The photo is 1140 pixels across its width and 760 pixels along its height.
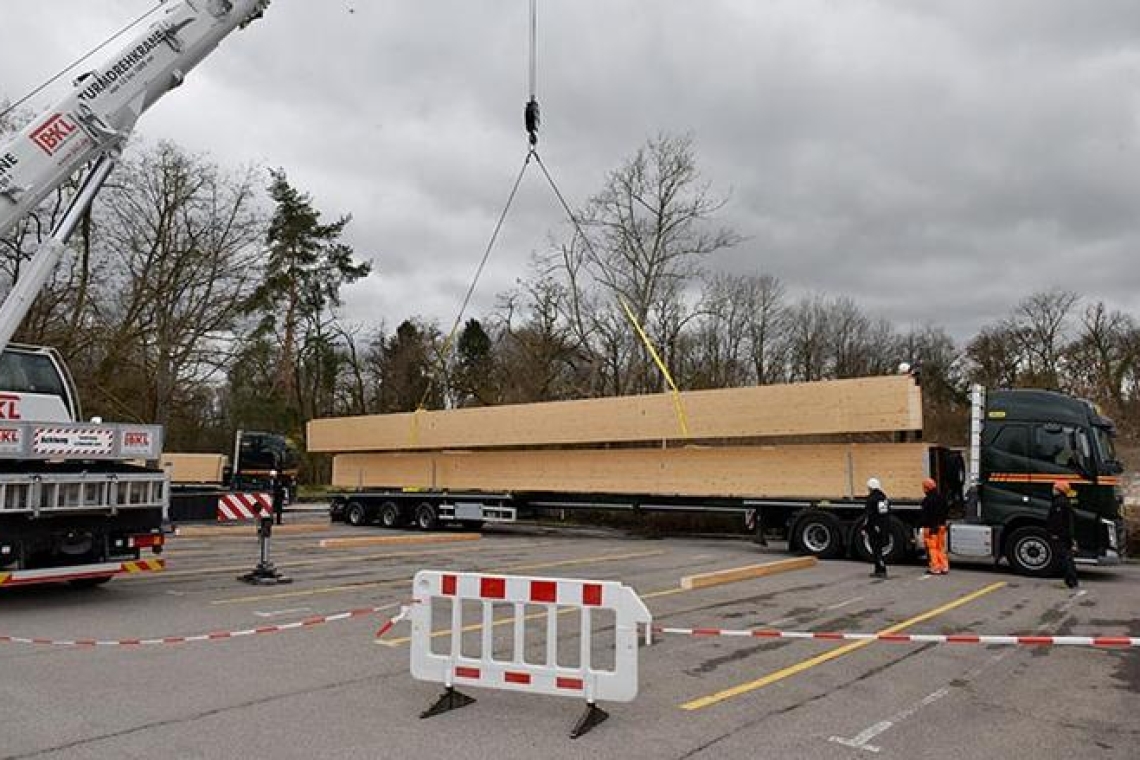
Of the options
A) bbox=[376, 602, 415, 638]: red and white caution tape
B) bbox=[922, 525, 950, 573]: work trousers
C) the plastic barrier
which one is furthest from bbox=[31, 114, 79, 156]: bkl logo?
bbox=[922, 525, 950, 573]: work trousers

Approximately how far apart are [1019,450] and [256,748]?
1376 centimetres

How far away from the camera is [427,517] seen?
2408 cm

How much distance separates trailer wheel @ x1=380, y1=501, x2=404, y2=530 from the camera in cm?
2477

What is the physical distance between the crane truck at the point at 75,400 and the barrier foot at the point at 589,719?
6807 mm

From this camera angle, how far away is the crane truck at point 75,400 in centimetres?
921

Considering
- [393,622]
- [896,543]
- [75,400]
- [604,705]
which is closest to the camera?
[604,705]

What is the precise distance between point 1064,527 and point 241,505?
1241 centimetres

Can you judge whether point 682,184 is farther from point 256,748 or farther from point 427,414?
point 256,748

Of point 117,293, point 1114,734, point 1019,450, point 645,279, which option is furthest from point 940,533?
point 117,293

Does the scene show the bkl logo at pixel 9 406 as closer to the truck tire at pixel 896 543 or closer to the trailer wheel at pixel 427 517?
the truck tire at pixel 896 543

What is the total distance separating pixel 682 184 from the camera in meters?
35.9

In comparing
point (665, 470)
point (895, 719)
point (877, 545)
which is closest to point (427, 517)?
point (665, 470)

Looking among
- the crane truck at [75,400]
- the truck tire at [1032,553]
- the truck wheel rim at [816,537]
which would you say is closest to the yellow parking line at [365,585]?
the crane truck at [75,400]

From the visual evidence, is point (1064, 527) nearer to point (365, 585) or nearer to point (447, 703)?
point (365, 585)
